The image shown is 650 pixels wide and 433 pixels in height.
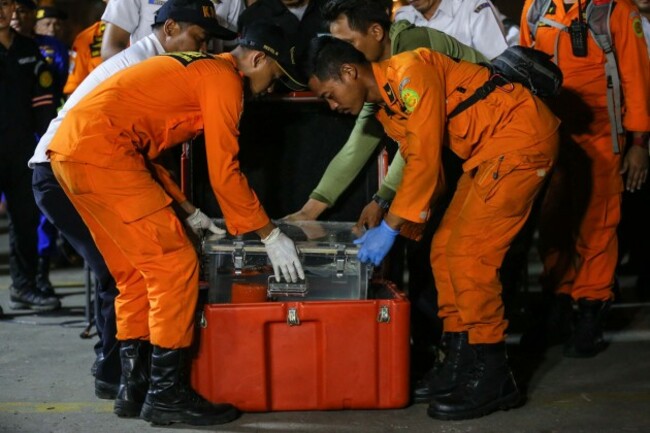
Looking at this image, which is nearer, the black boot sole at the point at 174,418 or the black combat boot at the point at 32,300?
the black boot sole at the point at 174,418

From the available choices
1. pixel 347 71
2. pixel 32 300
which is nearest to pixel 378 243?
pixel 347 71

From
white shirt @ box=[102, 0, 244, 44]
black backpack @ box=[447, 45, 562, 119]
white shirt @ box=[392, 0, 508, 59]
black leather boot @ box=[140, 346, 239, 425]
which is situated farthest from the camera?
Result: white shirt @ box=[102, 0, 244, 44]

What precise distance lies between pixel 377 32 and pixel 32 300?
3.24 m

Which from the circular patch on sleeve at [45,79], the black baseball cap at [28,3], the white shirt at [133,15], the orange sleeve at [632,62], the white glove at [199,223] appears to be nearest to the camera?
the white glove at [199,223]

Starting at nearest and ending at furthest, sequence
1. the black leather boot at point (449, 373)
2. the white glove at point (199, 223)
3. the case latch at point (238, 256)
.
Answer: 1. the case latch at point (238, 256)
2. the black leather boot at point (449, 373)
3. the white glove at point (199, 223)

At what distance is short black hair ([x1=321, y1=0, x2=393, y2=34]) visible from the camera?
15.4 ft

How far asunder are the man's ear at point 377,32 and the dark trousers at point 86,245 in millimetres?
1593

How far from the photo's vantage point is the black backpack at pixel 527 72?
4239 mm

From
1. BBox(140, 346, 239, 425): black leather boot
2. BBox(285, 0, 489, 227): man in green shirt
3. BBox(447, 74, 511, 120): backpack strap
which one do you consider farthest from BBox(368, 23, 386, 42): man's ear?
BBox(140, 346, 239, 425): black leather boot

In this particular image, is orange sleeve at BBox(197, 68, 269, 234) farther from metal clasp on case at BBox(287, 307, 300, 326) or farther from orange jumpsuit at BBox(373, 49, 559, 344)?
orange jumpsuit at BBox(373, 49, 559, 344)

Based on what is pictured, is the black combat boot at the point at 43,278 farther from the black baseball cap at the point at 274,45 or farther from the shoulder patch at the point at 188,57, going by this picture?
the black baseball cap at the point at 274,45

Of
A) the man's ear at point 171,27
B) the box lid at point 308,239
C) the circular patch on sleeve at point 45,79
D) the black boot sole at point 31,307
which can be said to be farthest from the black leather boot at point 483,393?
the circular patch on sleeve at point 45,79

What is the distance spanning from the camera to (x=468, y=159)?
14.2 feet

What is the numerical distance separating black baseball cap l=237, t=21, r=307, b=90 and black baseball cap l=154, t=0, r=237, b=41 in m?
0.50
